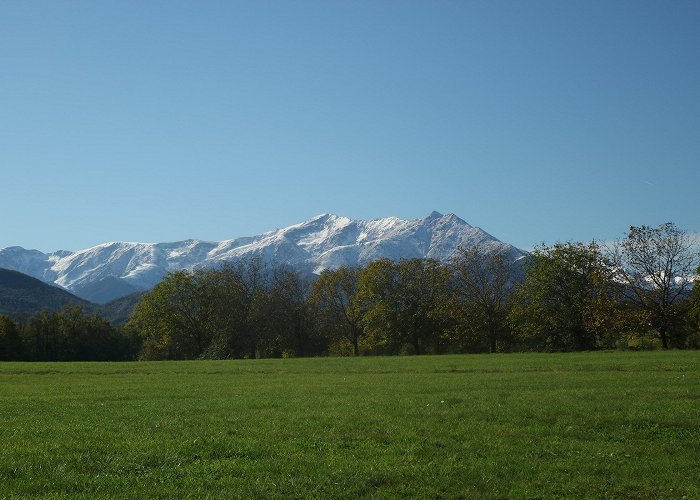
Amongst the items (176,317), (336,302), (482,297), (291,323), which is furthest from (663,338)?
(176,317)

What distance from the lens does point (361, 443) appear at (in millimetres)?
16359

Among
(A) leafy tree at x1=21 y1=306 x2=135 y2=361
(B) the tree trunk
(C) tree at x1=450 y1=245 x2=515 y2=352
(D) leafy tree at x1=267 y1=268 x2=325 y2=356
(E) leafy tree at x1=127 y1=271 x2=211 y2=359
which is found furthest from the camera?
(A) leafy tree at x1=21 y1=306 x2=135 y2=361

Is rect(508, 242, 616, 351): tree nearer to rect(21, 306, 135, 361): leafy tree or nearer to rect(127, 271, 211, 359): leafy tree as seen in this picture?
rect(127, 271, 211, 359): leafy tree

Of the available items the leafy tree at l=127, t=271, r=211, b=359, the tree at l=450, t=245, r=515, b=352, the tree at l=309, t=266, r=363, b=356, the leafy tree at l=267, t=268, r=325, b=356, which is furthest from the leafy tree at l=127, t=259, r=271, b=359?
the tree at l=450, t=245, r=515, b=352

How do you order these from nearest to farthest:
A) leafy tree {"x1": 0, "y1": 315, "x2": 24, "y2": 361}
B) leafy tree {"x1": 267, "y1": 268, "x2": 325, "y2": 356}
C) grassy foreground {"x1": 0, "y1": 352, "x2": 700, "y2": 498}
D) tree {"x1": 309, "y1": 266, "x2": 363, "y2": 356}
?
grassy foreground {"x1": 0, "y1": 352, "x2": 700, "y2": 498}, leafy tree {"x1": 267, "y1": 268, "x2": 325, "y2": 356}, tree {"x1": 309, "y1": 266, "x2": 363, "y2": 356}, leafy tree {"x1": 0, "y1": 315, "x2": 24, "y2": 361}

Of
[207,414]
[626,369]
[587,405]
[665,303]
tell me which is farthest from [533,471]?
[665,303]

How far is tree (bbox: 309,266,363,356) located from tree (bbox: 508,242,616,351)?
106ft

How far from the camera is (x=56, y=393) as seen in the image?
31.8 m

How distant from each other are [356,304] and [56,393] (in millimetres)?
76453

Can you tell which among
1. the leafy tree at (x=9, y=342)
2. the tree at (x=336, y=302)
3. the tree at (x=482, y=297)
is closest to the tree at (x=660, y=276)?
the tree at (x=482, y=297)

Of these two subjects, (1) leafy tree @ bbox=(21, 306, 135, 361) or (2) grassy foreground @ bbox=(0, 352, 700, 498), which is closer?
(2) grassy foreground @ bbox=(0, 352, 700, 498)

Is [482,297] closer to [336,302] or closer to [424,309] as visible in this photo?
[424,309]

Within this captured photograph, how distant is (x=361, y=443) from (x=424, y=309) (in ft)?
271

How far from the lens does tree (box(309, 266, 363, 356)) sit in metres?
111
